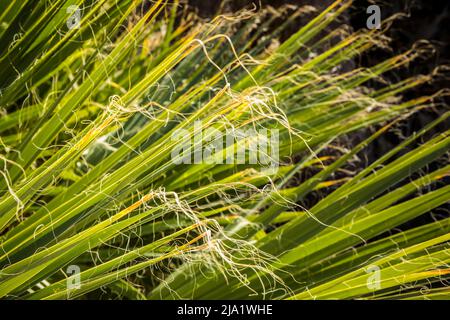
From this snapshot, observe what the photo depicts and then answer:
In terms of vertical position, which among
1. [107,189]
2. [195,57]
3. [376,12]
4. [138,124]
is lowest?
[107,189]

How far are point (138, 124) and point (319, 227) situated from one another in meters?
0.51

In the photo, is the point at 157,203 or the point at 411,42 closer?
the point at 157,203

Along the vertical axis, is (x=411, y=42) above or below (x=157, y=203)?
above

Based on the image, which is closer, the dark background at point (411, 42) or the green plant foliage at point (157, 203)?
the green plant foliage at point (157, 203)

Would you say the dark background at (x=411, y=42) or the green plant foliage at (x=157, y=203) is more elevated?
the dark background at (x=411, y=42)

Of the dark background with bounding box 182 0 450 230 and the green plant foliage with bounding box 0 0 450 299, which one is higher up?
the dark background with bounding box 182 0 450 230

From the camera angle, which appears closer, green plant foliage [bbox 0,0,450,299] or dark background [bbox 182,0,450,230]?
green plant foliage [bbox 0,0,450,299]

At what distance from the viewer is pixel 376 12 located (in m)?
1.92

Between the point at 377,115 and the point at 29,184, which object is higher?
the point at 377,115

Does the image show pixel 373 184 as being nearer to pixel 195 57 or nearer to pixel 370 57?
pixel 195 57

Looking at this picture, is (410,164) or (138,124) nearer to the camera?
(410,164)
